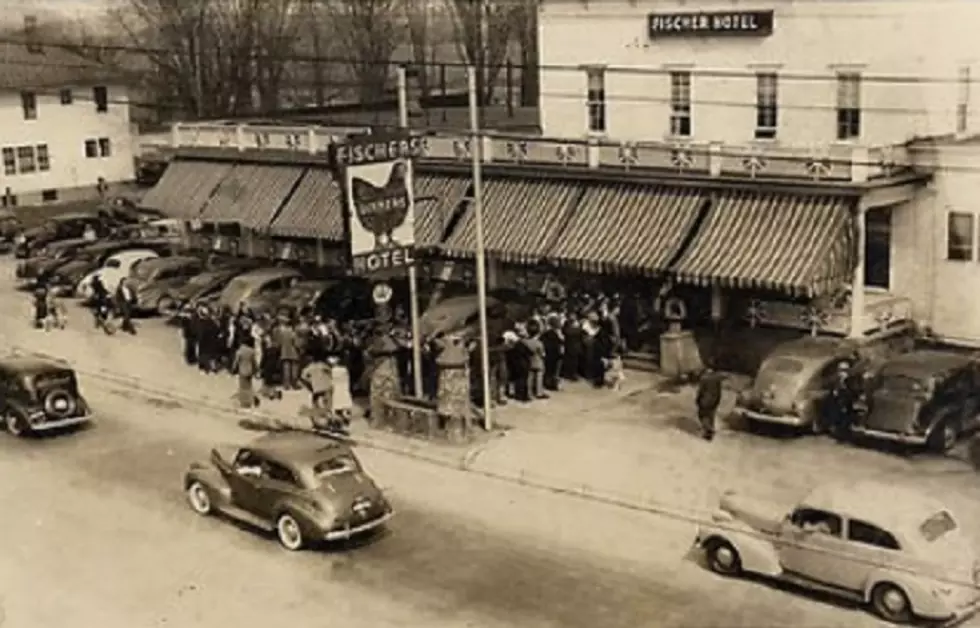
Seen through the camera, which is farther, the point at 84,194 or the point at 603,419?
the point at 84,194

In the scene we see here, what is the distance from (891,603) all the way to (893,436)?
817 cm

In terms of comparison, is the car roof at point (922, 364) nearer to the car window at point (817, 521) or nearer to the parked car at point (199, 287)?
the car window at point (817, 521)

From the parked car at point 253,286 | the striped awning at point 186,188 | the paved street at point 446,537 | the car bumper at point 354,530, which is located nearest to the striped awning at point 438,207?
the parked car at point 253,286

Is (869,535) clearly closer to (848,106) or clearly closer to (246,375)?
(246,375)

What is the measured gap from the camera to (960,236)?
3456cm

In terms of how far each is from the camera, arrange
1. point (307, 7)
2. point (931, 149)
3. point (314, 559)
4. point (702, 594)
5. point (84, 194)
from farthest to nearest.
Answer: point (307, 7), point (84, 194), point (931, 149), point (314, 559), point (702, 594)

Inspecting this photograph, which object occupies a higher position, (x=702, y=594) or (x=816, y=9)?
(x=816, y=9)

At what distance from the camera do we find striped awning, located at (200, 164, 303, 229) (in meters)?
45.1

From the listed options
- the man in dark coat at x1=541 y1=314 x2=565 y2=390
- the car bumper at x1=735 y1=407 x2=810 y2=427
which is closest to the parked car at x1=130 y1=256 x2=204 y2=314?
the man in dark coat at x1=541 y1=314 x2=565 y2=390

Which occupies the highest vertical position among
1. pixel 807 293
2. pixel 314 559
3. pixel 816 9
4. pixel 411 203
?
pixel 816 9

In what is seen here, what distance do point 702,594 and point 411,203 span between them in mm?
12517

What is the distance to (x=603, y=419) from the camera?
32.2m

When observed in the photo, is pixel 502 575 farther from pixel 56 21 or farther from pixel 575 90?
pixel 56 21

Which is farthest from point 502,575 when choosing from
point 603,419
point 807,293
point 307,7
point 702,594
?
point 307,7
